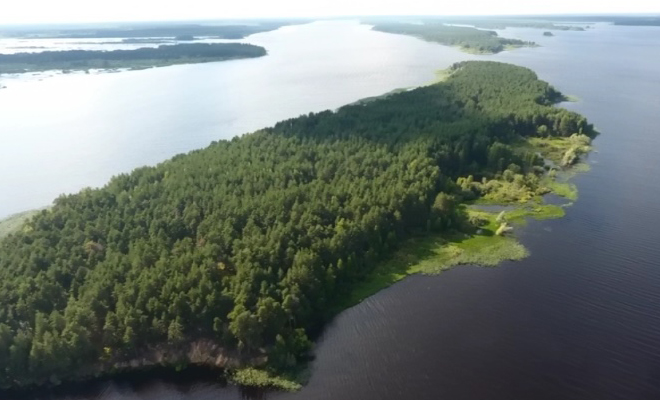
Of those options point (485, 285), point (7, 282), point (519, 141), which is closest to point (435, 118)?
point (519, 141)

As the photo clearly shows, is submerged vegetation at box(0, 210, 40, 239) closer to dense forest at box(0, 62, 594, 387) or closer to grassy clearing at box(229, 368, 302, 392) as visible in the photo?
dense forest at box(0, 62, 594, 387)

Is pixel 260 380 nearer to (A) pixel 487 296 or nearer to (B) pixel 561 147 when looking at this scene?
(A) pixel 487 296

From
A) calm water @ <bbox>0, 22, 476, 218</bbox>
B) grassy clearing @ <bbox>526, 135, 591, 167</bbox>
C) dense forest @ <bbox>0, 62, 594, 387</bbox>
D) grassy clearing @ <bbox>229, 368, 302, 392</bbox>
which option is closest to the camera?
grassy clearing @ <bbox>229, 368, 302, 392</bbox>

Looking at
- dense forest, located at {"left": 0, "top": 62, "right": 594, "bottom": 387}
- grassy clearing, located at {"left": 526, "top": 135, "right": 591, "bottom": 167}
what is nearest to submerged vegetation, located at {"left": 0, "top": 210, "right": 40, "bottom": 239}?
dense forest, located at {"left": 0, "top": 62, "right": 594, "bottom": 387}

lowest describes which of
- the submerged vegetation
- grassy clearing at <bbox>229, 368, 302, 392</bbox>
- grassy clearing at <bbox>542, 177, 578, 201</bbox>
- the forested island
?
grassy clearing at <bbox>229, 368, 302, 392</bbox>

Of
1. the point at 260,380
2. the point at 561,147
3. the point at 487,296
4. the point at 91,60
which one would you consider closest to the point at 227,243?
the point at 260,380

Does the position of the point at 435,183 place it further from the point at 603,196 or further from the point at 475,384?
the point at 475,384
